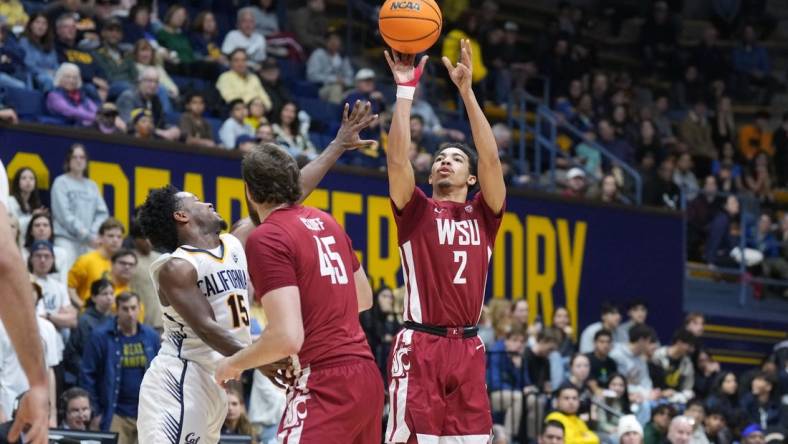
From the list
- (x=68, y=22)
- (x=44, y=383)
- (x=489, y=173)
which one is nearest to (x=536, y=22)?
(x=68, y=22)

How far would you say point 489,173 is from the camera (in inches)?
297

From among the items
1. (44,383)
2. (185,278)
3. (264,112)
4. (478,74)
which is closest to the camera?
(44,383)

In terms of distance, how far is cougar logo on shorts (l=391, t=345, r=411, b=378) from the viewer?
7.43 meters

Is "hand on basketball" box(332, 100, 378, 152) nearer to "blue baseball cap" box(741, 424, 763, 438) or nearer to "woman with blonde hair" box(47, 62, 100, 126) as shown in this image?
"woman with blonde hair" box(47, 62, 100, 126)

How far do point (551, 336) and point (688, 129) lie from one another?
868 centimetres

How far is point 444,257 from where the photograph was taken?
750cm

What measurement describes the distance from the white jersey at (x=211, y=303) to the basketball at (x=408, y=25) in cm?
161

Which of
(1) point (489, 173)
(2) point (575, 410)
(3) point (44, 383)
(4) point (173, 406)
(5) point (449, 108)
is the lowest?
(2) point (575, 410)

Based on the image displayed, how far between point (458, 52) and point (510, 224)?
10.7 feet

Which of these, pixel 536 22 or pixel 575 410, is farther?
pixel 536 22

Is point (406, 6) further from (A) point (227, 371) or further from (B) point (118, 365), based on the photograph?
(B) point (118, 365)

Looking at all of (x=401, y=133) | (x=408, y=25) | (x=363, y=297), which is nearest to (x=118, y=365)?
(x=408, y=25)

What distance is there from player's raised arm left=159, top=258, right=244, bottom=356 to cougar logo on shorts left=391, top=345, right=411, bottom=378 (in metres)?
1.04

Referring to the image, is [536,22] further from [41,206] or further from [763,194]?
[41,206]
